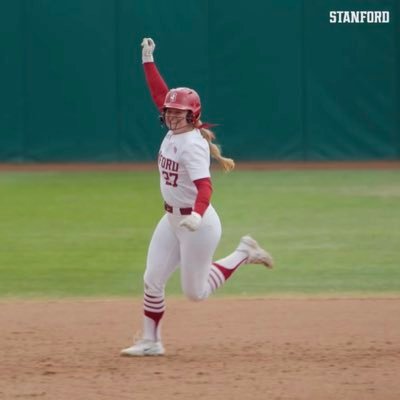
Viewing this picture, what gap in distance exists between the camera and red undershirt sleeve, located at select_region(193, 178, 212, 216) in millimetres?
7250

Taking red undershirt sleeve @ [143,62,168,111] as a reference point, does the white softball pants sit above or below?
below

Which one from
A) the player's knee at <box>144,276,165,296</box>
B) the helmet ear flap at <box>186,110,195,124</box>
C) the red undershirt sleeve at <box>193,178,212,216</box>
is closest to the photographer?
the red undershirt sleeve at <box>193,178,212,216</box>

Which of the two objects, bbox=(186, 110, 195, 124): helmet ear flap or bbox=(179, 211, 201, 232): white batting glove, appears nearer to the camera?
bbox=(179, 211, 201, 232): white batting glove

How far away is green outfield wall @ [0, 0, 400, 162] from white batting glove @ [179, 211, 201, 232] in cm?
1498

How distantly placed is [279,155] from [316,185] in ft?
12.2

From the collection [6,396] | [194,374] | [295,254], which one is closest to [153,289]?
[194,374]

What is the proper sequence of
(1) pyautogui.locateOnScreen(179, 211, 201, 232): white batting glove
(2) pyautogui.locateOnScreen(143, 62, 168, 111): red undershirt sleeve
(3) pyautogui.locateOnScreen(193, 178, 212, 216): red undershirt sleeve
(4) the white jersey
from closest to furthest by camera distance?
(1) pyautogui.locateOnScreen(179, 211, 201, 232): white batting glove → (3) pyautogui.locateOnScreen(193, 178, 212, 216): red undershirt sleeve → (4) the white jersey → (2) pyautogui.locateOnScreen(143, 62, 168, 111): red undershirt sleeve

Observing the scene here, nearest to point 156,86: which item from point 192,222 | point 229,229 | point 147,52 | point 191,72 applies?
point 147,52

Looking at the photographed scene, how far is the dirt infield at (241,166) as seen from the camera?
21625 mm

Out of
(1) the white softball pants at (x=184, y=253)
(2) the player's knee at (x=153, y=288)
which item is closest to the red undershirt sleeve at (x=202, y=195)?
(1) the white softball pants at (x=184, y=253)

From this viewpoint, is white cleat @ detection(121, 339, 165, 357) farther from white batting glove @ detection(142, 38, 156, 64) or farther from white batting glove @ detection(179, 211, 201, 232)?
white batting glove @ detection(142, 38, 156, 64)

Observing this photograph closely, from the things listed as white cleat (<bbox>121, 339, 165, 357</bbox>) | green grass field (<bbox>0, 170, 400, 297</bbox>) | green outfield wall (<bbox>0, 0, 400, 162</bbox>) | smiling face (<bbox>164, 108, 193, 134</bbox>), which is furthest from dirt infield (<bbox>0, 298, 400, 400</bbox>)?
green outfield wall (<bbox>0, 0, 400, 162</bbox>)

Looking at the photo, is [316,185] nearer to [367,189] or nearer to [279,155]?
[367,189]

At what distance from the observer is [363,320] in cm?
916
